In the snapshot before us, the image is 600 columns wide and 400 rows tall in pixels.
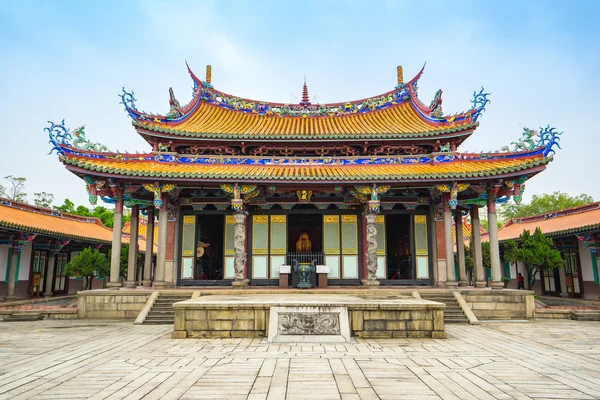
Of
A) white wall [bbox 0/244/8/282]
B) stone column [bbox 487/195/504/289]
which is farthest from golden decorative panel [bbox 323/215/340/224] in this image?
white wall [bbox 0/244/8/282]

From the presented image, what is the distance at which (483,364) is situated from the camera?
6.75 meters

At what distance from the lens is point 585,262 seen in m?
18.8

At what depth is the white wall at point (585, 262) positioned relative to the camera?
728 inches

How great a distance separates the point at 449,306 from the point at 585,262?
10.3m

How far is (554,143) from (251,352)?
1259cm

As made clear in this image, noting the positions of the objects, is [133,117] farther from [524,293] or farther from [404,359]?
[524,293]

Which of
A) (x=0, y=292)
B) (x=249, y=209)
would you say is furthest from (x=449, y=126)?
(x=0, y=292)

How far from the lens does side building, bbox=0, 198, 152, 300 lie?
17516 mm

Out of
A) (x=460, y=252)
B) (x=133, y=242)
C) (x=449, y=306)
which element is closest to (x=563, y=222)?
(x=460, y=252)

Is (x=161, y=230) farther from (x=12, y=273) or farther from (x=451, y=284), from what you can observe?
(x=451, y=284)

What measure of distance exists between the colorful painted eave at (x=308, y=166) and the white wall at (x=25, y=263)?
787 cm

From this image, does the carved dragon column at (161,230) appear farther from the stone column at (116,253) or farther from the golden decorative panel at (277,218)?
the golden decorative panel at (277,218)

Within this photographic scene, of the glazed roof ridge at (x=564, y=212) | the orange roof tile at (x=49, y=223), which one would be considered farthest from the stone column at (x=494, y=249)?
the orange roof tile at (x=49, y=223)

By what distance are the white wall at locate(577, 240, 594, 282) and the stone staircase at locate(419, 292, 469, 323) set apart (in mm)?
9649
